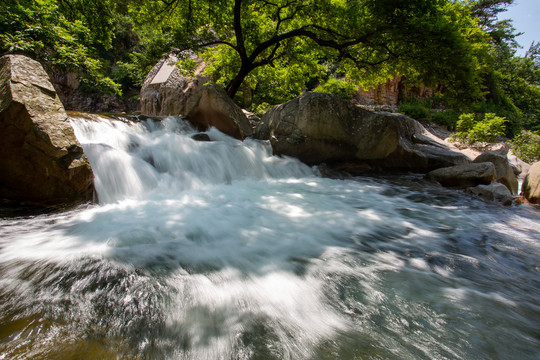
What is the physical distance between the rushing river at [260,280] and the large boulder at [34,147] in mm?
387

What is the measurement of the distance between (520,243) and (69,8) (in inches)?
443

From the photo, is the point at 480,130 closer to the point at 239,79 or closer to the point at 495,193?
the point at 495,193

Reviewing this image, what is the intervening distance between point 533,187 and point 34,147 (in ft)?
31.2

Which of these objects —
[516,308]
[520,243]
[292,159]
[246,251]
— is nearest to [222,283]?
[246,251]

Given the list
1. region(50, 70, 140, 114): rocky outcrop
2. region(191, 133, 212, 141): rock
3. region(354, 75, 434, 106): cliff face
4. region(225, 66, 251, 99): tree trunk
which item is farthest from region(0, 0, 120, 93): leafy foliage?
region(354, 75, 434, 106): cliff face

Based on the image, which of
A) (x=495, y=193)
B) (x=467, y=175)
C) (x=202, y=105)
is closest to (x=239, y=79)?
(x=202, y=105)

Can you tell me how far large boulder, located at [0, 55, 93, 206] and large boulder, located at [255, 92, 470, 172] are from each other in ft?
17.1

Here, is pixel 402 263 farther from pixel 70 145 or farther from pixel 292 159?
pixel 292 159

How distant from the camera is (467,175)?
20.4 ft

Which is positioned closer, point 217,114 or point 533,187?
point 533,187

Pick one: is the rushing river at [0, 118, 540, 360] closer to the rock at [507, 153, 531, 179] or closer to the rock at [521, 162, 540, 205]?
the rock at [521, 162, 540, 205]

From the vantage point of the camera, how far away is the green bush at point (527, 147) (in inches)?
459

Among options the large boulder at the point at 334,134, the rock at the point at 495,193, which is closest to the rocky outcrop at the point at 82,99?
the large boulder at the point at 334,134

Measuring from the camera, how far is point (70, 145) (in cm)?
335
